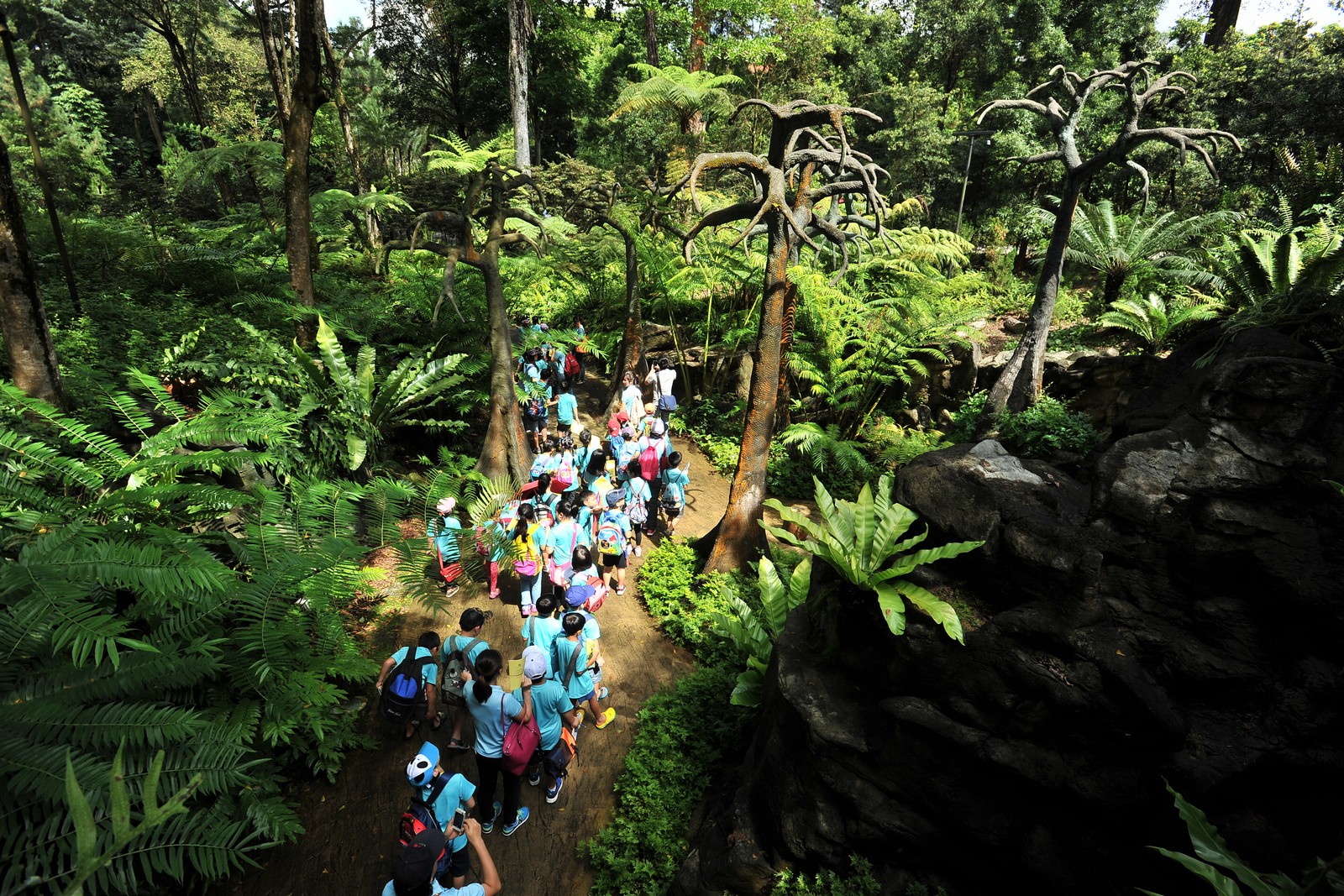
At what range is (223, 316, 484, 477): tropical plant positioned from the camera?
6.90 meters

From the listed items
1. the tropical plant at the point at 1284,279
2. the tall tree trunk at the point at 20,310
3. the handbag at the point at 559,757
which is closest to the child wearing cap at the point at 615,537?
the handbag at the point at 559,757

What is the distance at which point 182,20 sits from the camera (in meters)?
21.8

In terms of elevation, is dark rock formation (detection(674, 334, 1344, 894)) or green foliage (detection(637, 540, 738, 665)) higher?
dark rock formation (detection(674, 334, 1344, 894))

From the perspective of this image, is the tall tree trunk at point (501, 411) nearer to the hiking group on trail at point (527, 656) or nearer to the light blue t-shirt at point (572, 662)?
the hiking group on trail at point (527, 656)

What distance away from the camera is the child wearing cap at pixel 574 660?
464cm

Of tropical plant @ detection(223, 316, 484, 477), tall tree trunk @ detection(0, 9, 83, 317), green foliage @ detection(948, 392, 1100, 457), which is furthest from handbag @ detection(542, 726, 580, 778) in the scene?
tall tree trunk @ detection(0, 9, 83, 317)

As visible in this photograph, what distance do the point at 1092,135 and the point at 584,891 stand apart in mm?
18496

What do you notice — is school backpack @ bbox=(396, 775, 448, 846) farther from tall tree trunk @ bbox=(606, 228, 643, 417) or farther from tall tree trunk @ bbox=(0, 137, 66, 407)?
tall tree trunk @ bbox=(606, 228, 643, 417)

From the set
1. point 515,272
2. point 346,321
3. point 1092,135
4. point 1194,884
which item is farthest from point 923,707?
point 1092,135

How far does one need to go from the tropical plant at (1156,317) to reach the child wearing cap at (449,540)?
839cm

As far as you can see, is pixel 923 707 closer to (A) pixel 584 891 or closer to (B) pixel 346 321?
(A) pixel 584 891

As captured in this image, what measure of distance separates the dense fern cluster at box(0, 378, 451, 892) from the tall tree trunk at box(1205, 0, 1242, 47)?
869 inches

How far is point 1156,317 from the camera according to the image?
23.7ft

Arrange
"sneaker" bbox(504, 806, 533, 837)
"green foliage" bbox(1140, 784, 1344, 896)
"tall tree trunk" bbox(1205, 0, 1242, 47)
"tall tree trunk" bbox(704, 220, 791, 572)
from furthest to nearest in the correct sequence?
1. "tall tree trunk" bbox(1205, 0, 1242, 47)
2. "tall tree trunk" bbox(704, 220, 791, 572)
3. "sneaker" bbox(504, 806, 533, 837)
4. "green foliage" bbox(1140, 784, 1344, 896)
